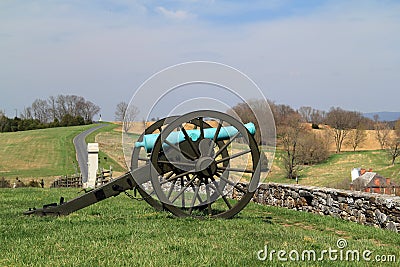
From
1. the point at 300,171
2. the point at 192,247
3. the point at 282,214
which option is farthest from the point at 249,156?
the point at 300,171

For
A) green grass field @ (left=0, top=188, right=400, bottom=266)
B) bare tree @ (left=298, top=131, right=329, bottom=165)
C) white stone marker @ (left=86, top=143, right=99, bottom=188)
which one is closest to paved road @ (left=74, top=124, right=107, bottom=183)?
white stone marker @ (left=86, top=143, right=99, bottom=188)

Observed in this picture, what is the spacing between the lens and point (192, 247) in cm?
590

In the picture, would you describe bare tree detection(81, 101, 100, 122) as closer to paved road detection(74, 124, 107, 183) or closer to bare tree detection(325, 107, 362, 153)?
paved road detection(74, 124, 107, 183)

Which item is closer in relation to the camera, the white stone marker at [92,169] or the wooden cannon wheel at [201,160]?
the wooden cannon wheel at [201,160]

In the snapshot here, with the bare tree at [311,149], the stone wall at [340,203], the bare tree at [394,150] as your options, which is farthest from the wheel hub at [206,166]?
the bare tree at [394,150]

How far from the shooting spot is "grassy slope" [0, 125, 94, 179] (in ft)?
130

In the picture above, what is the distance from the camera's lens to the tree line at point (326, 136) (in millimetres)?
46031

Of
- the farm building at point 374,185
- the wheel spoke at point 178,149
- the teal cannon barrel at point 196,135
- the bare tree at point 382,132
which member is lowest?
the farm building at point 374,185

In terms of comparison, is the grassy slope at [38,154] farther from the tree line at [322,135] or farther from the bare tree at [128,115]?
the bare tree at [128,115]

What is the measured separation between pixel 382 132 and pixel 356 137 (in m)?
3.66

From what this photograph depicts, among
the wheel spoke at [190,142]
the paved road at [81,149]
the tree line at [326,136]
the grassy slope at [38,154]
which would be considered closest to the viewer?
the wheel spoke at [190,142]

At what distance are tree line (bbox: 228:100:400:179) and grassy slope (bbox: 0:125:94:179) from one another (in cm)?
1856

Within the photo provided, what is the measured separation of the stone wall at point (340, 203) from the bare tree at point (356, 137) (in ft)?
193

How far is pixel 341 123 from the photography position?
225 ft
